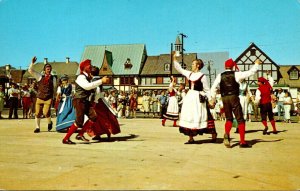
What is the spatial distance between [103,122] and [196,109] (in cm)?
217

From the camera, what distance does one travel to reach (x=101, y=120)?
7742 mm

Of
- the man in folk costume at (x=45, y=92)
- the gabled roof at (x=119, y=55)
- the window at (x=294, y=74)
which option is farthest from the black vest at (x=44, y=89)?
the gabled roof at (x=119, y=55)

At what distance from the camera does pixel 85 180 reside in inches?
143

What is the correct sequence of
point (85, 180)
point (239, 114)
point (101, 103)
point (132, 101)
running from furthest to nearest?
point (132, 101)
point (101, 103)
point (239, 114)
point (85, 180)

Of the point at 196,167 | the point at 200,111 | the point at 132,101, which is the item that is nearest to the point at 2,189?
the point at 196,167

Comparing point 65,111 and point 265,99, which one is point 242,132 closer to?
point 265,99

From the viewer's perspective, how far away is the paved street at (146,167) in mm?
3500

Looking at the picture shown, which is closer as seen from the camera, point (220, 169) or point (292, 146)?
point (220, 169)

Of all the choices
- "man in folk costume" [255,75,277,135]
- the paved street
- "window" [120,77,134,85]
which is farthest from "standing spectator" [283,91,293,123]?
"window" [120,77,134,85]

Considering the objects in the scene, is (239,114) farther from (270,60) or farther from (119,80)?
(119,80)

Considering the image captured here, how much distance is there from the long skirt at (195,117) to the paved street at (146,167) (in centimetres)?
44

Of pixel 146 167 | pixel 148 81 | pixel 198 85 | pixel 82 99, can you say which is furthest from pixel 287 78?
pixel 146 167

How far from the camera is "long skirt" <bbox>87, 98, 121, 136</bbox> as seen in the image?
7660mm

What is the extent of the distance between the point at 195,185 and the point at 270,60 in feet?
158
